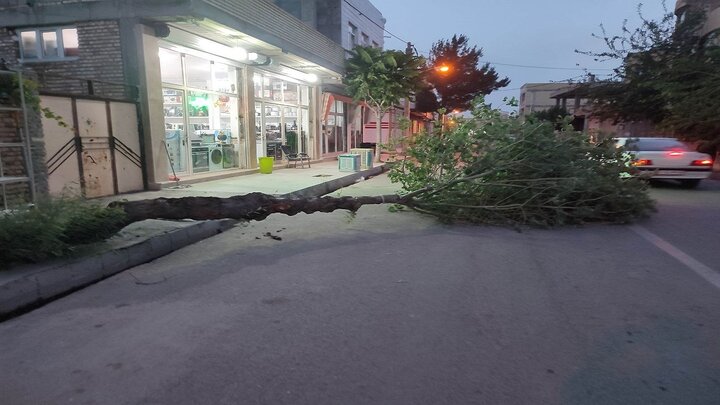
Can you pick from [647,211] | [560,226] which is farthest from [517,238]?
[647,211]

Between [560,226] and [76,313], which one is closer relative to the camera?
[76,313]

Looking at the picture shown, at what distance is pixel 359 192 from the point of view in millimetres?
11695

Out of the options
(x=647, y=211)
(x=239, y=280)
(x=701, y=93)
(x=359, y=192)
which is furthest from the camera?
(x=701, y=93)

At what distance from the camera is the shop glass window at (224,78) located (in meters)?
13.3

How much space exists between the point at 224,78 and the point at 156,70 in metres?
3.33

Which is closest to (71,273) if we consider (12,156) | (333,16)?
(12,156)

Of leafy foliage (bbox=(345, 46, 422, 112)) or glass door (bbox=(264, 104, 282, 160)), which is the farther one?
leafy foliage (bbox=(345, 46, 422, 112))

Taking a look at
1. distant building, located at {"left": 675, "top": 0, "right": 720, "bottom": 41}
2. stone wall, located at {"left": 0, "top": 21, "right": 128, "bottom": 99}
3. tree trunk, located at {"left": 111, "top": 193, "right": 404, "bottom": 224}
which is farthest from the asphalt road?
distant building, located at {"left": 675, "top": 0, "right": 720, "bottom": 41}

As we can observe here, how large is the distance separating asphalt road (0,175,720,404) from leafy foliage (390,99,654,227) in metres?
1.44

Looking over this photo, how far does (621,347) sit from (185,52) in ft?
38.8

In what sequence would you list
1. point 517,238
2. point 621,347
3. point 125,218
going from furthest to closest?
point 517,238 < point 125,218 < point 621,347

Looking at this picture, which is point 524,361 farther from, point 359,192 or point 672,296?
point 359,192

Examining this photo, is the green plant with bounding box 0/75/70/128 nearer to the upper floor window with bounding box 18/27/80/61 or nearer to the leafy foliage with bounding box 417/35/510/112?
the upper floor window with bounding box 18/27/80/61

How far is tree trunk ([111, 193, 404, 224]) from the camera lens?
18.0 feet
